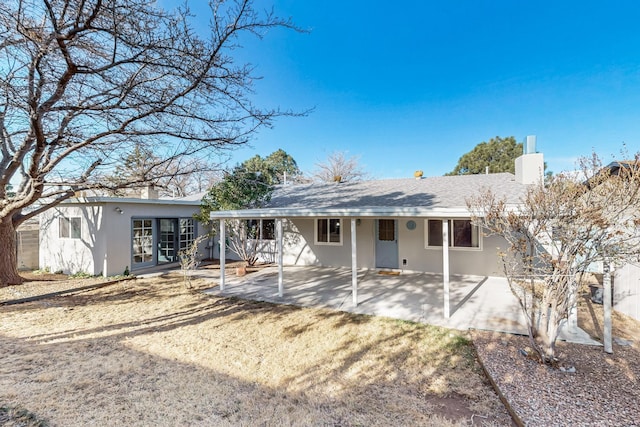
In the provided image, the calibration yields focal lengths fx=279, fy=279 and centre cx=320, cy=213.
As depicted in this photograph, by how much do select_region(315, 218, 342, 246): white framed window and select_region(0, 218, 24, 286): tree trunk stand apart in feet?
31.0

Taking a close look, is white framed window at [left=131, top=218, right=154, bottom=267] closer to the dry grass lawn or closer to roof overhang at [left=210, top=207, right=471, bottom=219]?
the dry grass lawn

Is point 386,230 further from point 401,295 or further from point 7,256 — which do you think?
point 7,256

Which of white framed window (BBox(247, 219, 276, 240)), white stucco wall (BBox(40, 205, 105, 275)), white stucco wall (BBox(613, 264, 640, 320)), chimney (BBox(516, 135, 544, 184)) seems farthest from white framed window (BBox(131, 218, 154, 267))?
white stucco wall (BBox(613, 264, 640, 320))

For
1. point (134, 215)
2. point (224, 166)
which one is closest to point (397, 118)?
point (224, 166)

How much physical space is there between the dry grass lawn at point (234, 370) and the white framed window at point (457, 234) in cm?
483

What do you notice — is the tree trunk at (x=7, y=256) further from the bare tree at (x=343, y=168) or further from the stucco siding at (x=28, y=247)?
the bare tree at (x=343, y=168)

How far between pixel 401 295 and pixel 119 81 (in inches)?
306

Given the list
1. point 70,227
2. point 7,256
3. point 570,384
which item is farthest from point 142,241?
point 570,384

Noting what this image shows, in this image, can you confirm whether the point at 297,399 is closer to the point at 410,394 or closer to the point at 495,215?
the point at 410,394

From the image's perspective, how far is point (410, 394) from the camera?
329 centimetres

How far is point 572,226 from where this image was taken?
135 inches

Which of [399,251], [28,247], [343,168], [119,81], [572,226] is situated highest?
[343,168]

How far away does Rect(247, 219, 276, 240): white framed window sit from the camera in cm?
1225

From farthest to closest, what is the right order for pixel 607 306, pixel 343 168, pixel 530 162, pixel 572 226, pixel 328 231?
pixel 343 168
pixel 328 231
pixel 530 162
pixel 607 306
pixel 572 226
